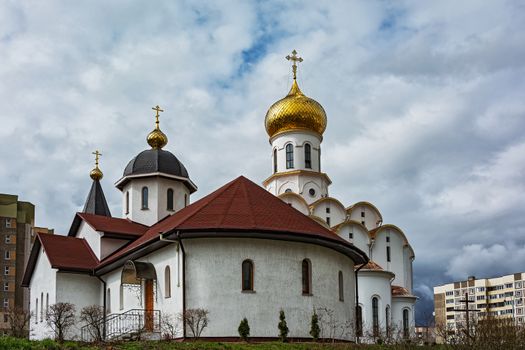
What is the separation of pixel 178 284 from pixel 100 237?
9.52 metres

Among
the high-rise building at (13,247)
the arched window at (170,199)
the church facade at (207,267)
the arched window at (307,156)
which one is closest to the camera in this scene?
the church facade at (207,267)

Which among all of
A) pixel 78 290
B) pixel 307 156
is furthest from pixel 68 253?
pixel 307 156

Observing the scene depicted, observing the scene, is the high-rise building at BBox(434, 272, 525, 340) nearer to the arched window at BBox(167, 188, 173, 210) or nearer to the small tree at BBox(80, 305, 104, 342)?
the arched window at BBox(167, 188, 173, 210)

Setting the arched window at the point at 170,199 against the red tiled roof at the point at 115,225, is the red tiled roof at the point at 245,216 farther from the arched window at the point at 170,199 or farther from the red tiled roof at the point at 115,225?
the arched window at the point at 170,199

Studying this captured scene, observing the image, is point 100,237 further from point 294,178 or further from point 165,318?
point 294,178

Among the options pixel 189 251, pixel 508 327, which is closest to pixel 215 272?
pixel 189 251

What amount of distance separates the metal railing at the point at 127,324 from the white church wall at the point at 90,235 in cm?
482

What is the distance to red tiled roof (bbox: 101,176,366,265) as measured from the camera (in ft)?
81.1

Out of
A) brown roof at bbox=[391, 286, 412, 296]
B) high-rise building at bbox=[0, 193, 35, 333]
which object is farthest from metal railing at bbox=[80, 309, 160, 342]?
high-rise building at bbox=[0, 193, 35, 333]

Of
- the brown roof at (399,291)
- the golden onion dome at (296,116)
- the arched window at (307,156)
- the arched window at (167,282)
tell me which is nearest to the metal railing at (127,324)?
the arched window at (167,282)

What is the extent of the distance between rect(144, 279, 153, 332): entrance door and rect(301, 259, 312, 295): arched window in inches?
200

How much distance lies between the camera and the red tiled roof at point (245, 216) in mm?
24719

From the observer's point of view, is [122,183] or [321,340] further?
[122,183]

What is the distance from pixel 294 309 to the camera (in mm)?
24953
